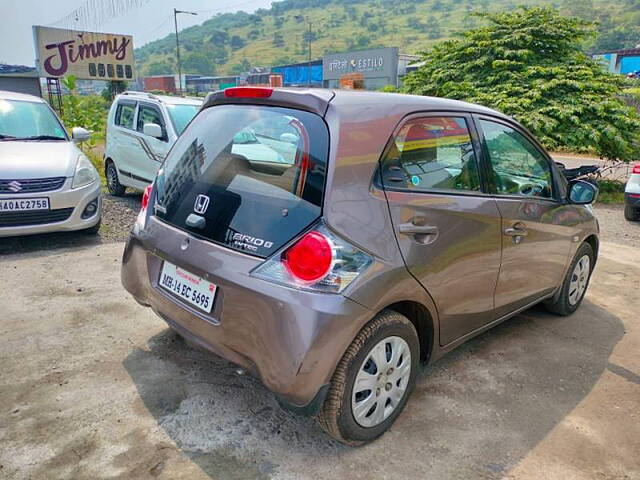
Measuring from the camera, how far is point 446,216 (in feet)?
8.86

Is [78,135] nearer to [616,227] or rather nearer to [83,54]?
[616,227]

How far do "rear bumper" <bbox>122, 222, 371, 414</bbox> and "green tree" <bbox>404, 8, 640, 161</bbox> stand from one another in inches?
382

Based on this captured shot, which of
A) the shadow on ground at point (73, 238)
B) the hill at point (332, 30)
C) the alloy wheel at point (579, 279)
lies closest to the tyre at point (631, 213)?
the alloy wheel at point (579, 279)

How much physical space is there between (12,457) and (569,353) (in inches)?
137

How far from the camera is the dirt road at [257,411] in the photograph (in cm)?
235

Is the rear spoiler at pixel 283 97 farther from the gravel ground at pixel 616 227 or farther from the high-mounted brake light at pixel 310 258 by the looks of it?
the gravel ground at pixel 616 227

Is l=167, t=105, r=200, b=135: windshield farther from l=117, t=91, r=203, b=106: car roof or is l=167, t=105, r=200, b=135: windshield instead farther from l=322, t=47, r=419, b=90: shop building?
l=322, t=47, r=419, b=90: shop building

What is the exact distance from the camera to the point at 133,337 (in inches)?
138

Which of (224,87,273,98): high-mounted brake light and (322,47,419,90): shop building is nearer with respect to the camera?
A: (224,87,273,98): high-mounted brake light

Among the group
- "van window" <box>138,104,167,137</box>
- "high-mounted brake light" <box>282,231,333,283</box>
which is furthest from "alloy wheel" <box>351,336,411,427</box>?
"van window" <box>138,104,167,137</box>

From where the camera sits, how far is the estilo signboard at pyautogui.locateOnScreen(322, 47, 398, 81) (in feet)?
165

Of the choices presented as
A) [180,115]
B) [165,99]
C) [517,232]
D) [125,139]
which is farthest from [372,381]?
[125,139]

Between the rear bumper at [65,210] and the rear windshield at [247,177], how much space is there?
9.98 feet

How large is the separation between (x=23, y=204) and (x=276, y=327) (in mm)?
4182
